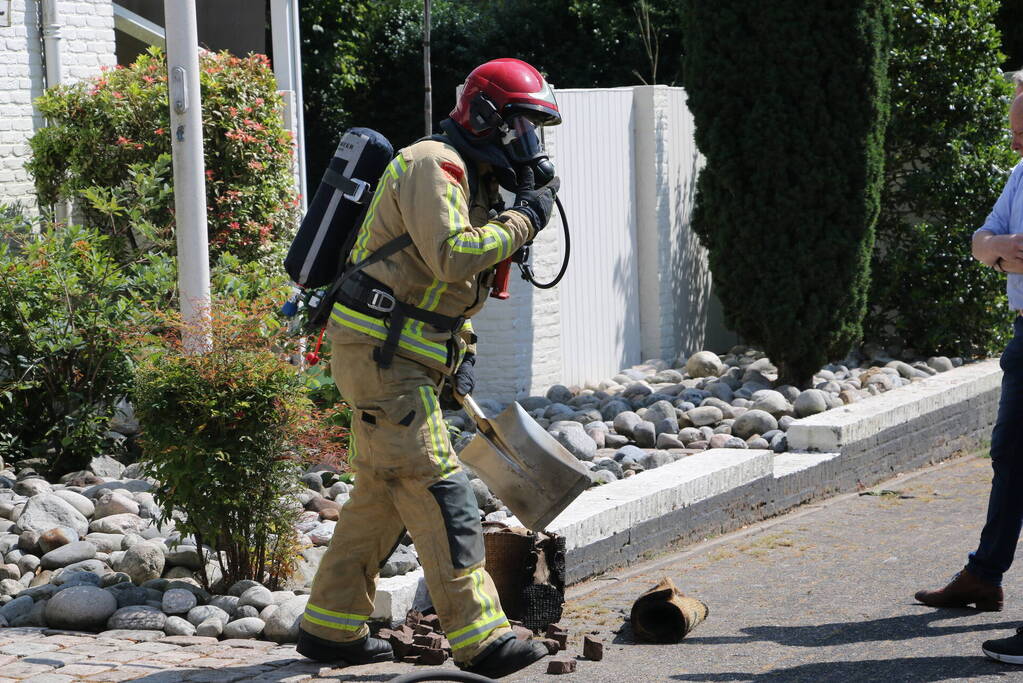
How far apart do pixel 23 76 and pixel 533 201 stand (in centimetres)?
615

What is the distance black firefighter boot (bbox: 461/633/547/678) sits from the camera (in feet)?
13.9

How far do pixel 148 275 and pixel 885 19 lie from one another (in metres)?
5.45

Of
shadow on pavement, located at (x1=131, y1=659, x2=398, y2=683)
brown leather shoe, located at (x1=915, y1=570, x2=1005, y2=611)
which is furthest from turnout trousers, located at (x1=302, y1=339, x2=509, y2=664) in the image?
brown leather shoe, located at (x1=915, y1=570, x2=1005, y2=611)

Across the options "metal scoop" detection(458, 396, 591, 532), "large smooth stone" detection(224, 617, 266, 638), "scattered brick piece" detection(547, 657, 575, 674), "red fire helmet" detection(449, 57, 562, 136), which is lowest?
"scattered brick piece" detection(547, 657, 575, 674)

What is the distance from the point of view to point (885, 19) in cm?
942

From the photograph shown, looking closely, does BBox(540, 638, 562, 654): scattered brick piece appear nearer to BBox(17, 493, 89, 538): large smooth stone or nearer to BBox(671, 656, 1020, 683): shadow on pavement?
BBox(671, 656, 1020, 683): shadow on pavement

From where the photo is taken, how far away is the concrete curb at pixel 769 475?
5.90 m

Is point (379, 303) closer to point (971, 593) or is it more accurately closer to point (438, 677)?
point (438, 677)

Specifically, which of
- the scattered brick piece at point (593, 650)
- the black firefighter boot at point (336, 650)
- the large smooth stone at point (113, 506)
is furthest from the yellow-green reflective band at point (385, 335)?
the large smooth stone at point (113, 506)

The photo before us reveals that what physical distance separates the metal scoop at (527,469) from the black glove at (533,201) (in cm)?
64

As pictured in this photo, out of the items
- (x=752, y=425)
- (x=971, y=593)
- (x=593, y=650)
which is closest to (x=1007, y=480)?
(x=971, y=593)

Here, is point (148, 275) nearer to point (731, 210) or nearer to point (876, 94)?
point (731, 210)

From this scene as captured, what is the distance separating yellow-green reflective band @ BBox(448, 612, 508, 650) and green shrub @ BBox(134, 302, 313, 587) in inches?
45.2

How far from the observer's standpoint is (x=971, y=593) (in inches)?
197
